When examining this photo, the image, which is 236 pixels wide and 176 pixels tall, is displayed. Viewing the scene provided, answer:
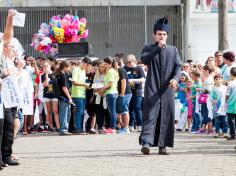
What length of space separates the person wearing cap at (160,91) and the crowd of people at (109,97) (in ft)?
14.9

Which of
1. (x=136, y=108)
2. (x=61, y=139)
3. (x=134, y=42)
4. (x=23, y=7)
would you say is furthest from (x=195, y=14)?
(x=61, y=139)

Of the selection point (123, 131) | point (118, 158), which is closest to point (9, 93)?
point (118, 158)

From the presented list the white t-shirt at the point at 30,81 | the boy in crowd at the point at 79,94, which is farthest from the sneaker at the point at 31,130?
the boy in crowd at the point at 79,94

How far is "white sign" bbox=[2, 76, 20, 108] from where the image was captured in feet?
41.5

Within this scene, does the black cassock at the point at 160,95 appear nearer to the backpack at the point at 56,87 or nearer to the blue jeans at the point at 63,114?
the blue jeans at the point at 63,114

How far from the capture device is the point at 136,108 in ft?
75.2

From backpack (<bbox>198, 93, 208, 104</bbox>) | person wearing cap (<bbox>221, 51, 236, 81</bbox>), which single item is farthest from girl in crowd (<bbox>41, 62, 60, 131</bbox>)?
person wearing cap (<bbox>221, 51, 236, 81</bbox>)

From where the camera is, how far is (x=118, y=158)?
46.1 feet

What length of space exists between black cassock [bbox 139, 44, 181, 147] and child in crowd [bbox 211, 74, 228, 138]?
4672 mm

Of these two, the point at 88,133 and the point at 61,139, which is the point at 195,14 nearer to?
the point at 88,133

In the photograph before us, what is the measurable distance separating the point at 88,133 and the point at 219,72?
368 centimetres

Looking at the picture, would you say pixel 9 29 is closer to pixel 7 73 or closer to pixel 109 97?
pixel 7 73

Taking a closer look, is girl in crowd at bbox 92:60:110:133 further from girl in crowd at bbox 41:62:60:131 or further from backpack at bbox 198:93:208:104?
backpack at bbox 198:93:208:104

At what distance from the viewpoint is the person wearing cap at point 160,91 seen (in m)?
14.7
